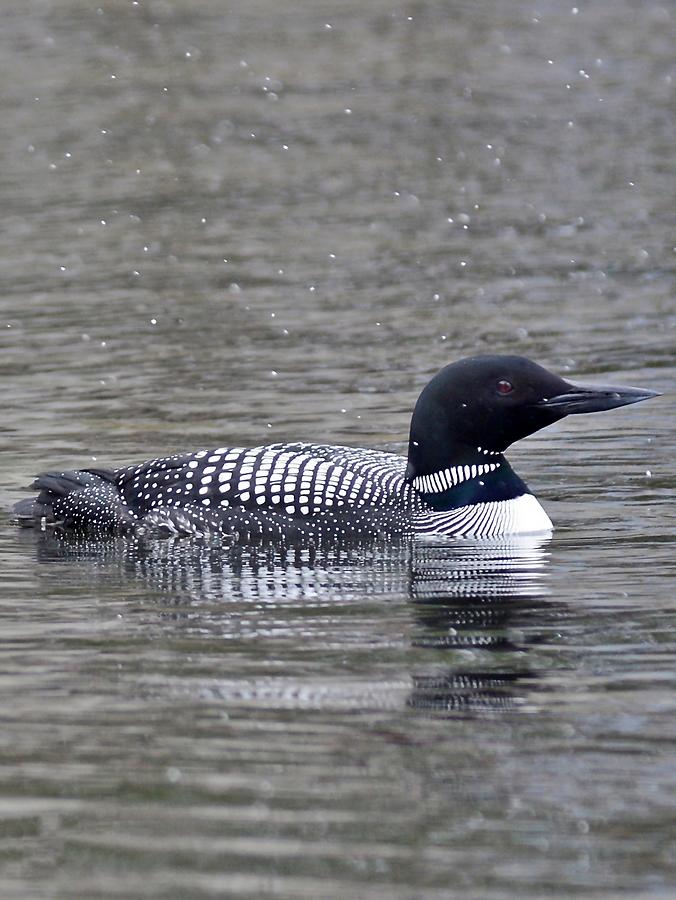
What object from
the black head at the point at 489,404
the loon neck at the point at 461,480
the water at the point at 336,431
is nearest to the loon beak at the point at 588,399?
the black head at the point at 489,404

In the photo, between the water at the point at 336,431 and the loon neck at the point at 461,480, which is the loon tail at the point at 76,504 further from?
the loon neck at the point at 461,480

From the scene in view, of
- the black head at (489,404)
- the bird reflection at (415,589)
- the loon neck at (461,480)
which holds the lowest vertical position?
the bird reflection at (415,589)

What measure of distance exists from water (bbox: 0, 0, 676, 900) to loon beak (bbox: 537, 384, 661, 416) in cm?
43

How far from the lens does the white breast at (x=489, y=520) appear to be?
22.6 ft

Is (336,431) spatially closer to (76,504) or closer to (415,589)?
(76,504)

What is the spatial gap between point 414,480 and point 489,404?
1.24 ft

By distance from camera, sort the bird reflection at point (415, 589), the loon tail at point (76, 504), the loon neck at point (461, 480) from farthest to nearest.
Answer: the loon tail at point (76, 504) → the loon neck at point (461, 480) → the bird reflection at point (415, 589)

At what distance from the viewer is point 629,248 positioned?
43.0 ft

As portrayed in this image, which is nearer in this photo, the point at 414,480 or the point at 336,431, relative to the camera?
the point at 414,480

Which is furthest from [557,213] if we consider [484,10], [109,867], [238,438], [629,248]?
[109,867]

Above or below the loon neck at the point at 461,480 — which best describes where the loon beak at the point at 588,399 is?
above

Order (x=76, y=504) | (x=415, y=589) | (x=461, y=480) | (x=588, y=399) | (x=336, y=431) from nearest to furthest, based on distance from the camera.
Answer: (x=415, y=589), (x=588, y=399), (x=461, y=480), (x=76, y=504), (x=336, y=431)

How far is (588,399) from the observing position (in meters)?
6.88

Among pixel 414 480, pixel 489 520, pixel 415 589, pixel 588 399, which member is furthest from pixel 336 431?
pixel 415 589
